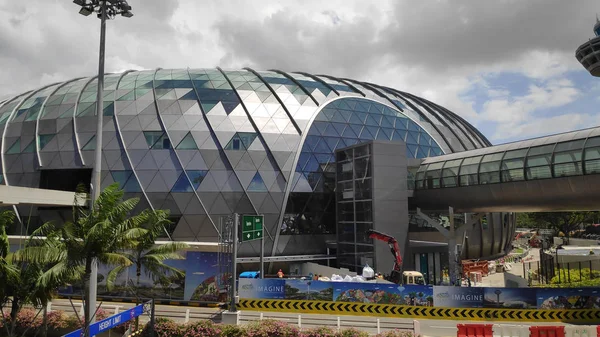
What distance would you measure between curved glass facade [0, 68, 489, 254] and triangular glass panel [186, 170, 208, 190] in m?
0.08

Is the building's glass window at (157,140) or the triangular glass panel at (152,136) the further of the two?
the triangular glass panel at (152,136)

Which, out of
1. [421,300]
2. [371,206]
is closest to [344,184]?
[371,206]

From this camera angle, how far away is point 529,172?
28969 mm

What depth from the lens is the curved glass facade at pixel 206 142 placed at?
109 ft

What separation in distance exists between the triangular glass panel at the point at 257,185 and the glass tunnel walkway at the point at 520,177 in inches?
572

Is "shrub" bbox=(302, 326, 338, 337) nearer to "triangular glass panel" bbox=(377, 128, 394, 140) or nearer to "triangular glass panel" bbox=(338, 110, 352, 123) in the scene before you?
"triangular glass panel" bbox=(377, 128, 394, 140)

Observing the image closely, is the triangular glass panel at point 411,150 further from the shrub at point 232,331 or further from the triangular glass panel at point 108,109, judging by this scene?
the triangular glass panel at point 108,109

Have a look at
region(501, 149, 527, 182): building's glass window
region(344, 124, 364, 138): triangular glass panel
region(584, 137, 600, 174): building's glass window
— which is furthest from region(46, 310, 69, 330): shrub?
region(584, 137, 600, 174): building's glass window

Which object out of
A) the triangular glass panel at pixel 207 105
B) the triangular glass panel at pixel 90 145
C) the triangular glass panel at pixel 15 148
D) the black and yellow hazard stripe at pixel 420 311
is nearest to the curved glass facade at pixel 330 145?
the triangular glass panel at pixel 207 105

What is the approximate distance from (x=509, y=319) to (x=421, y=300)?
4621 mm

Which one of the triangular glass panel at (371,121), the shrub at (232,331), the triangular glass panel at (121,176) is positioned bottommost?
the shrub at (232,331)

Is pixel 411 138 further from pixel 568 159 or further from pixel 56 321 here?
pixel 56 321

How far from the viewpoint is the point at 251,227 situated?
26125mm

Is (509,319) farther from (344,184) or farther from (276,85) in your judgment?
(276,85)
